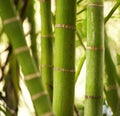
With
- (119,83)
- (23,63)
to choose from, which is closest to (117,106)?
(119,83)

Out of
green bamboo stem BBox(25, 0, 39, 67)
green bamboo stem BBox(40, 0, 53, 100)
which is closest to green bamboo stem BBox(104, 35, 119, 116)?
green bamboo stem BBox(40, 0, 53, 100)

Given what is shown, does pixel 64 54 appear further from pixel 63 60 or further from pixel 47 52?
pixel 47 52

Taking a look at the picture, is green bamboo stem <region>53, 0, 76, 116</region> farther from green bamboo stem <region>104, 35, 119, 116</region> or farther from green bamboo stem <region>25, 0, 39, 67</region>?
green bamboo stem <region>25, 0, 39, 67</region>

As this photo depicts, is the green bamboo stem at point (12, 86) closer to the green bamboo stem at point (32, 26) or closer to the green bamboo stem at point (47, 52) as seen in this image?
the green bamboo stem at point (32, 26)

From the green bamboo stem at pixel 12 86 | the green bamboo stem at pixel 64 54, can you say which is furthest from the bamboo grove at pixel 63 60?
the green bamboo stem at pixel 12 86

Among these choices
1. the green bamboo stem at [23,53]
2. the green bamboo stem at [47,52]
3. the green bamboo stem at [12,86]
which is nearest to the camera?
the green bamboo stem at [23,53]

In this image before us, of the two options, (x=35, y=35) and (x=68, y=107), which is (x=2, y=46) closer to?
(x=35, y=35)

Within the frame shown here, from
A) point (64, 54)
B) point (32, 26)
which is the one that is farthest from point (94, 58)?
point (32, 26)
